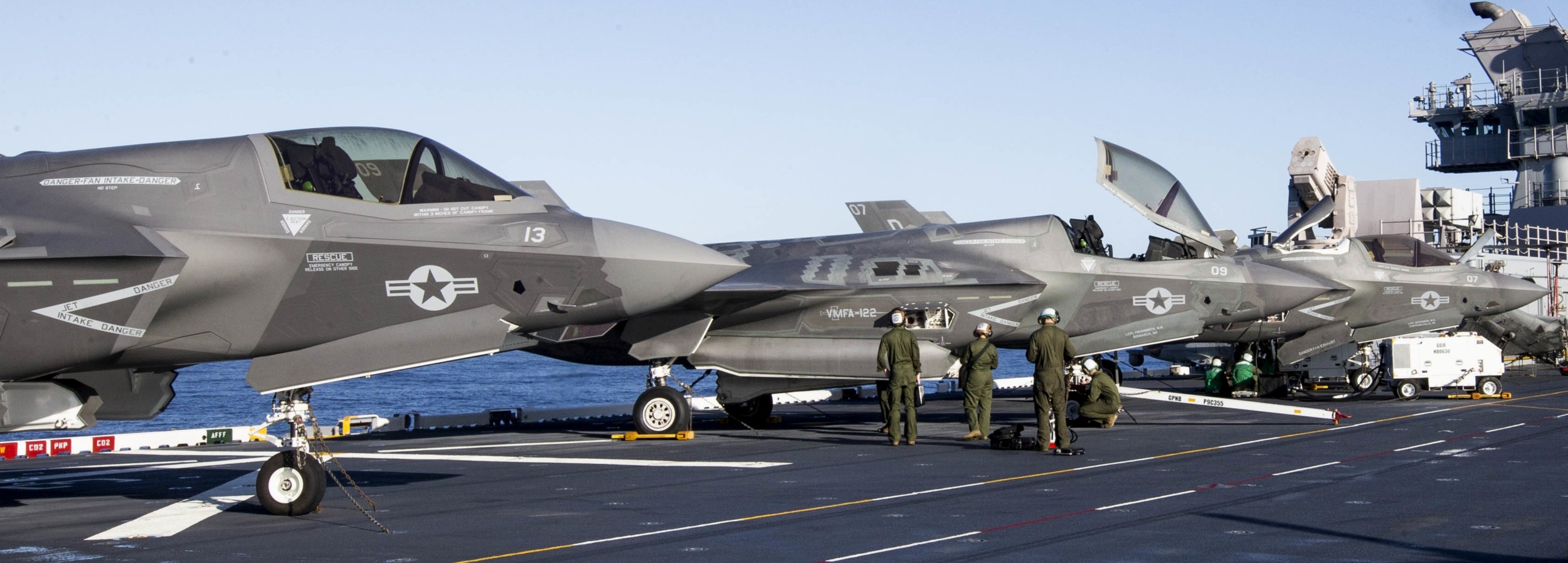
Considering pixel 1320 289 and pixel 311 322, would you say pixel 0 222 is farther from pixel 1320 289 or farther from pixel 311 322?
pixel 1320 289

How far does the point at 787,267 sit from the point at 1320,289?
8943mm

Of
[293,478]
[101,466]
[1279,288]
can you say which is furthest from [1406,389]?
[101,466]

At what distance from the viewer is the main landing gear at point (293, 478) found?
31.8 ft

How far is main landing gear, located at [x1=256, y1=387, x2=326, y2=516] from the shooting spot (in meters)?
9.70

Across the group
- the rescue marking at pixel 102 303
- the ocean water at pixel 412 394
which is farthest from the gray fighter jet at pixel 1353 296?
the rescue marking at pixel 102 303

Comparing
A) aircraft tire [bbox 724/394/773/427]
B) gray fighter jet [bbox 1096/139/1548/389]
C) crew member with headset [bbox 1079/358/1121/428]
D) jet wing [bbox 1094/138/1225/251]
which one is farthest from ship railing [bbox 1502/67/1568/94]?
aircraft tire [bbox 724/394/773/427]

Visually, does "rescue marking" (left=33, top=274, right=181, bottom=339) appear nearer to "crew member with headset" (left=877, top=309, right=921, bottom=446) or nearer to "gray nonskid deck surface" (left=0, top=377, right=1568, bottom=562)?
"gray nonskid deck surface" (left=0, top=377, right=1568, bottom=562)

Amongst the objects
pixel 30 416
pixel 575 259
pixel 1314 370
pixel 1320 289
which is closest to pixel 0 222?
pixel 30 416

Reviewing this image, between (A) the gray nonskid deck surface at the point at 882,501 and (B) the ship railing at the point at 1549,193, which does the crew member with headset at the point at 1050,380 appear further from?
(B) the ship railing at the point at 1549,193

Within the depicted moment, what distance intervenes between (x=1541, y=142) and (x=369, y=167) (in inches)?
1926

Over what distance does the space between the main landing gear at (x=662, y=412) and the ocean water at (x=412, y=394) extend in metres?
10.3

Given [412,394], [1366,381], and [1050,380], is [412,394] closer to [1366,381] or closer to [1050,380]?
[1366,381]

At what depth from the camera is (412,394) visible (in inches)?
2024

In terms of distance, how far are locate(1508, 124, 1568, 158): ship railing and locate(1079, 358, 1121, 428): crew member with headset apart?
37.9 meters
